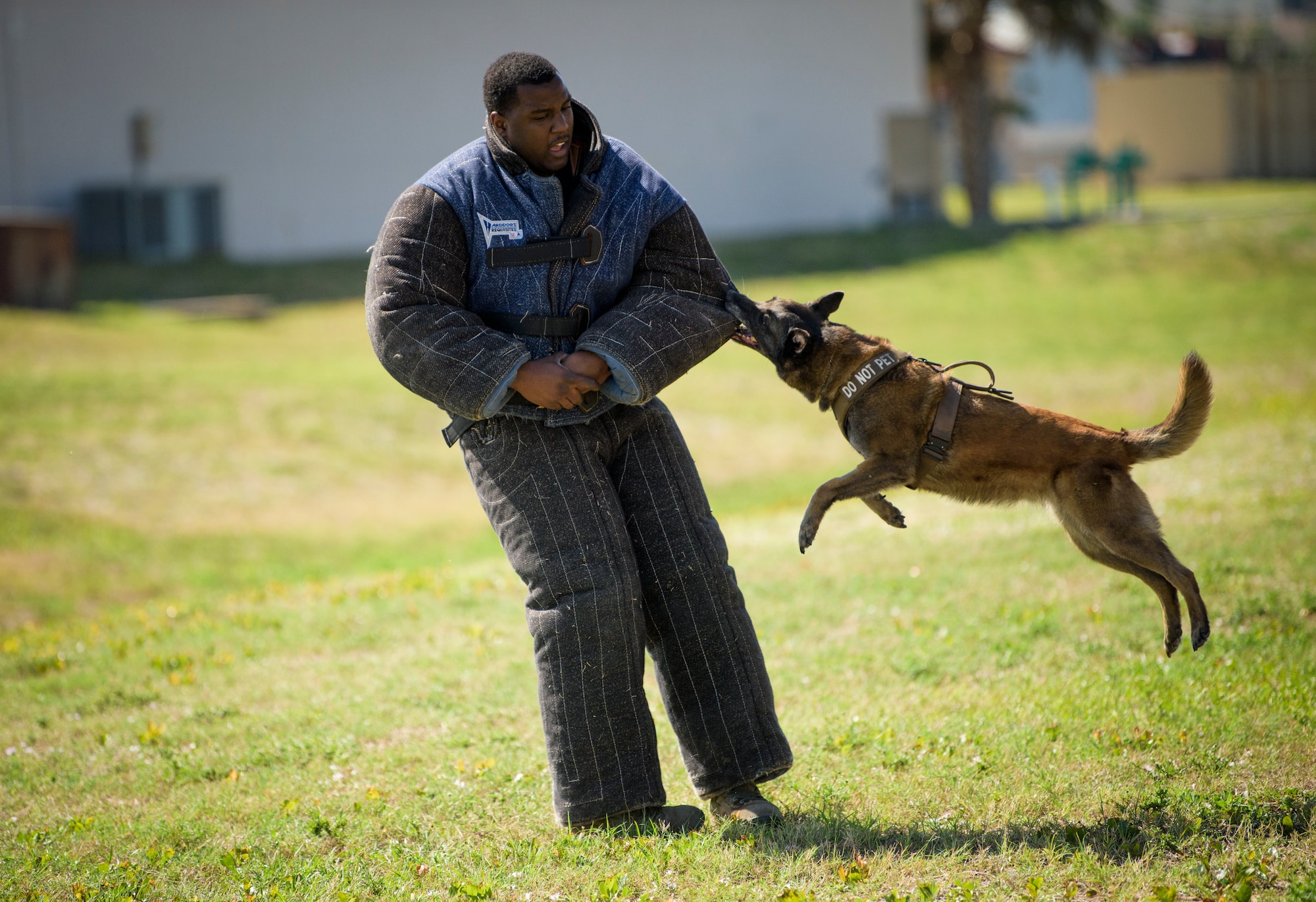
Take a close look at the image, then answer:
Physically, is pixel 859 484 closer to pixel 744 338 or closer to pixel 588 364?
pixel 744 338

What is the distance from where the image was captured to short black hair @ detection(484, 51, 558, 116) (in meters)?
3.68

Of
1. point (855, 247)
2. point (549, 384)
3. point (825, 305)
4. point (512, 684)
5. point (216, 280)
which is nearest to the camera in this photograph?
point (549, 384)

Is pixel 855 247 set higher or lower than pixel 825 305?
higher

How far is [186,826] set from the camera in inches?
167

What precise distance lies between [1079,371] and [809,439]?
196 inches

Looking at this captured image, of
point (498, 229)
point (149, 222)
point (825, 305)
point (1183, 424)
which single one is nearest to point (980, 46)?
point (149, 222)

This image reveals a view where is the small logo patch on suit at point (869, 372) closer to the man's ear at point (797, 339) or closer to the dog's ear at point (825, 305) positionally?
the man's ear at point (797, 339)

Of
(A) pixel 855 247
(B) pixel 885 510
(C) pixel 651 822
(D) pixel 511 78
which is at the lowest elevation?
(C) pixel 651 822

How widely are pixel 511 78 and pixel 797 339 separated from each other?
4.54ft

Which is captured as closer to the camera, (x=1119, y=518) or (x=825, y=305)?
(x=1119, y=518)

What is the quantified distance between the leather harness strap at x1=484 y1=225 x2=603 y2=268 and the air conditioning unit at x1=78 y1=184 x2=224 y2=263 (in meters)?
20.8

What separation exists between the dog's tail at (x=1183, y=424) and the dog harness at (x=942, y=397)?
0.49 meters

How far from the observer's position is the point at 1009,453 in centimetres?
425

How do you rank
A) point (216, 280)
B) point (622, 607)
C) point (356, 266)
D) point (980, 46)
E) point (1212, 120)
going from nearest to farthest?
1. point (622, 607)
2. point (216, 280)
3. point (356, 266)
4. point (980, 46)
5. point (1212, 120)
